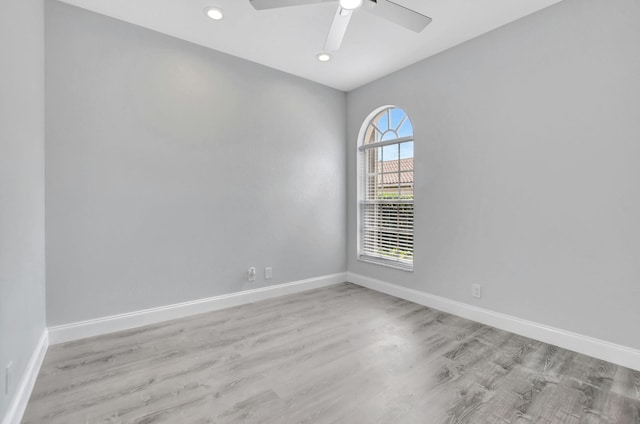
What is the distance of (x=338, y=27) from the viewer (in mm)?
2168

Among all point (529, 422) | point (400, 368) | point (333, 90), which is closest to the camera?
point (529, 422)

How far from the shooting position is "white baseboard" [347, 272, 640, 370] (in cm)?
210

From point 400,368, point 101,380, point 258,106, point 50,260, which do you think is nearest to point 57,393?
point 101,380

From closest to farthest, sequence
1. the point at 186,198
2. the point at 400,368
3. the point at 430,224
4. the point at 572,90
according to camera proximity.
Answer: the point at 400,368, the point at 572,90, the point at 186,198, the point at 430,224

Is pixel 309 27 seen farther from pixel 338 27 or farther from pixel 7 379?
pixel 7 379

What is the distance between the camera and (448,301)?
10.2ft

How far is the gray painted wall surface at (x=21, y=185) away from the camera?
139 centimetres

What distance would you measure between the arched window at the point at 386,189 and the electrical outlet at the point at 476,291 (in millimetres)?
732

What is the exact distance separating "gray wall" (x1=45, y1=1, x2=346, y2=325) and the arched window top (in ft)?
2.40

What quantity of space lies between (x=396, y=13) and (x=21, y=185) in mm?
2476

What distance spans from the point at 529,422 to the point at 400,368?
73 centimetres

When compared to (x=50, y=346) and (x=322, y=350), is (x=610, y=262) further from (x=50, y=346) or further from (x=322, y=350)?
(x=50, y=346)

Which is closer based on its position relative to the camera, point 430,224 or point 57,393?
point 57,393

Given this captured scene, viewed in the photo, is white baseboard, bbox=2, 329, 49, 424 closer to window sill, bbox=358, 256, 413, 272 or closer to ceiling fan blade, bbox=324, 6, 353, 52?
ceiling fan blade, bbox=324, 6, 353, 52
